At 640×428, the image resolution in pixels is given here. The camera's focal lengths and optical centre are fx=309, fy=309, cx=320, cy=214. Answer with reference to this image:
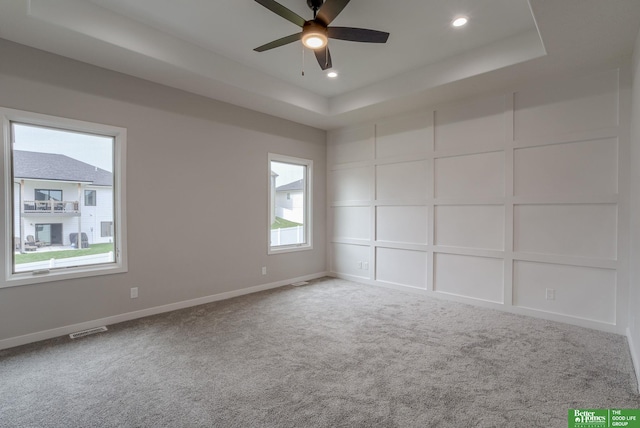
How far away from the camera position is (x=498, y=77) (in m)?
3.62

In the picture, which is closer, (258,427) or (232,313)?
(258,427)

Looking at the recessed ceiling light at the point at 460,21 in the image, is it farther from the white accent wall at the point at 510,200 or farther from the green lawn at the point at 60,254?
the green lawn at the point at 60,254

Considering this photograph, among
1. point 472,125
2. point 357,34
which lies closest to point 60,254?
point 357,34

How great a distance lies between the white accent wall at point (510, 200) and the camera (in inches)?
130

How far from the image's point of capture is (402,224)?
5.01 meters

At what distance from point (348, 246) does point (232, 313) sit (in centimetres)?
260

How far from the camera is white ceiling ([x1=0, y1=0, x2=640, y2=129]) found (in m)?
2.65

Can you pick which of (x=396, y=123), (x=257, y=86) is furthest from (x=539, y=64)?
(x=257, y=86)

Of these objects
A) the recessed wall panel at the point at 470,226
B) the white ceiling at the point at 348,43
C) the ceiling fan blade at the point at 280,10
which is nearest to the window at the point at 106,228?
the white ceiling at the point at 348,43

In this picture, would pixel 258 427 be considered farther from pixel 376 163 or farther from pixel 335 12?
pixel 376 163

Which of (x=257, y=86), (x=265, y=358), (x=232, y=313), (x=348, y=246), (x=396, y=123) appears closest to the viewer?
(x=265, y=358)

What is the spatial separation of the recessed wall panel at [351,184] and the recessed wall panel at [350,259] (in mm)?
900

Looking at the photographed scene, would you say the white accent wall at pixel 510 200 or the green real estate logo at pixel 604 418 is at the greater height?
the white accent wall at pixel 510 200

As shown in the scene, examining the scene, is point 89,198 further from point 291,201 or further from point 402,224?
point 402,224
